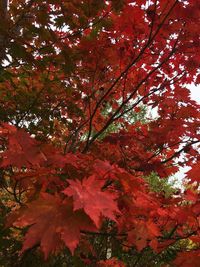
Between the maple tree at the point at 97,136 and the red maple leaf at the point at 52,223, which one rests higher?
the maple tree at the point at 97,136

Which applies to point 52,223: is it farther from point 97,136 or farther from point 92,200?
point 97,136

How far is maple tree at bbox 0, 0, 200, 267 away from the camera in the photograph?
60.4 inches

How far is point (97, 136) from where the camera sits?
3375 mm

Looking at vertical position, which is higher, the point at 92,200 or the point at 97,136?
the point at 97,136

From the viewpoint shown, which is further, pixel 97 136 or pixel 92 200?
pixel 97 136

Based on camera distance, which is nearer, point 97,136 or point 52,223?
point 52,223

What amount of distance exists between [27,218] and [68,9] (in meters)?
2.24

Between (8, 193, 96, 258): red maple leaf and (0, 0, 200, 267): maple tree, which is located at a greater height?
(0, 0, 200, 267): maple tree

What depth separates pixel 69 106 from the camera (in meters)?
4.05

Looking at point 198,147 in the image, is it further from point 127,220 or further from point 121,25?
point 127,220

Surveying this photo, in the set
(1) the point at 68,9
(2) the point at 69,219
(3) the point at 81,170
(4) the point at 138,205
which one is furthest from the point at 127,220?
(1) the point at 68,9

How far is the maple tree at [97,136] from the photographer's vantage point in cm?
153

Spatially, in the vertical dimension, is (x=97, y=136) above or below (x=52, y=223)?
above

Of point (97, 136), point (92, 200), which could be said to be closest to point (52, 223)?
point (92, 200)
